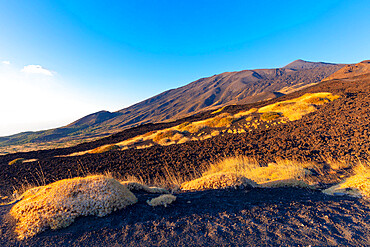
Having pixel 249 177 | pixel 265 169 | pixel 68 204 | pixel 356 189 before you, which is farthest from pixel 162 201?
pixel 265 169

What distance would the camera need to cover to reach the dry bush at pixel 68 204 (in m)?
4.04

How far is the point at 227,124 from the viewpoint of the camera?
29.6 m

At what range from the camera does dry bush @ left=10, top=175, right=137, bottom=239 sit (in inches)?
159

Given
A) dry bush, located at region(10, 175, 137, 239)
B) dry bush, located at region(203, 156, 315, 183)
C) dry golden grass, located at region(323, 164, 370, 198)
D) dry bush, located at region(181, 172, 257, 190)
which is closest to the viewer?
dry bush, located at region(10, 175, 137, 239)

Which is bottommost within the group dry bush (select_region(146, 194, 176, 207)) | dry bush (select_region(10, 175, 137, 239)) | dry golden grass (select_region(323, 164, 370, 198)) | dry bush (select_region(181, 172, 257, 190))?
dry golden grass (select_region(323, 164, 370, 198))

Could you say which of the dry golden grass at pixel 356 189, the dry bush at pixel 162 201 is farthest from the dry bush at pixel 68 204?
the dry golden grass at pixel 356 189

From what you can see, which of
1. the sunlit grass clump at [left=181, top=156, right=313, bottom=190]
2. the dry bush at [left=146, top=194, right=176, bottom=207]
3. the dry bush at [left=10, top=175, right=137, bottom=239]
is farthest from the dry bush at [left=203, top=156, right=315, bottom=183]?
the dry bush at [left=10, top=175, right=137, bottom=239]

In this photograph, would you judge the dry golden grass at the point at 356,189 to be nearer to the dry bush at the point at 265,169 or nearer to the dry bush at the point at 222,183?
the dry bush at the point at 265,169

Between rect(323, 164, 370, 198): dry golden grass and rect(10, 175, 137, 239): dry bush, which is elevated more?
rect(10, 175, 137, 239): dry bush

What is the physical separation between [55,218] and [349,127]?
20397mm

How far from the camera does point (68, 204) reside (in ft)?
14.4

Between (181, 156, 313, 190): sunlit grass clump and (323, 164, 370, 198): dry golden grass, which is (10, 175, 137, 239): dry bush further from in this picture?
(323, 164, 370, 198): dry golden grass

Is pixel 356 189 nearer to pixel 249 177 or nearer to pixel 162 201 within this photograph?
pixel 249 177

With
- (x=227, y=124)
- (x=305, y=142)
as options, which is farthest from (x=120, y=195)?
(x=227, y=124)
